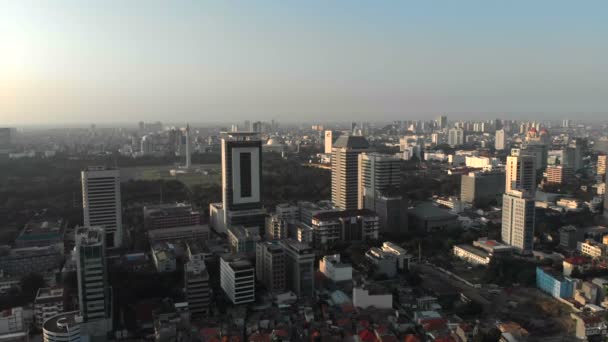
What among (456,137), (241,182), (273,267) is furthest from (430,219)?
(456,137)

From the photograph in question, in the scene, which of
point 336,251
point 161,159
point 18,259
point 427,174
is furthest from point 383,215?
point 161,159

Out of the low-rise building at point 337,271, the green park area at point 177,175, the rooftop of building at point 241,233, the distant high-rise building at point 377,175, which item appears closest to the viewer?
the low-rise building at point 337,271

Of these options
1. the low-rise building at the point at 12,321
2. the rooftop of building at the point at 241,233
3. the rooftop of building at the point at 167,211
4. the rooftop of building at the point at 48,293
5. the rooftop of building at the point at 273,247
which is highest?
the rooftop of building at the point at 273,247

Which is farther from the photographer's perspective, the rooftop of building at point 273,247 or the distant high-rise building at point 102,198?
the distant high-rise building at point 102,198

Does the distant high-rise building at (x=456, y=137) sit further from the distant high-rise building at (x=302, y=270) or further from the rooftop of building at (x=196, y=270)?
the rooftop of building at (x=196, y=270)

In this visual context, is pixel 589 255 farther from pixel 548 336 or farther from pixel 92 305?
pixel 92 305

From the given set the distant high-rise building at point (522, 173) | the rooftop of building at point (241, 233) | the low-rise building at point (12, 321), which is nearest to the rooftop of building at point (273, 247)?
the rooftop of building at point (241, 233)

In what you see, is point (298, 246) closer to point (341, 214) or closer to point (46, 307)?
point (341, 214)
